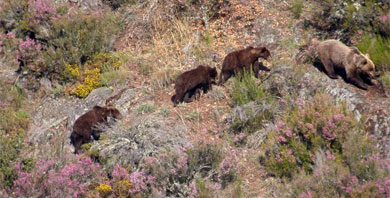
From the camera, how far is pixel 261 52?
11.6m

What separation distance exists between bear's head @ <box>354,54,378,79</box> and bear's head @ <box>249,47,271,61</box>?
6.88 ft

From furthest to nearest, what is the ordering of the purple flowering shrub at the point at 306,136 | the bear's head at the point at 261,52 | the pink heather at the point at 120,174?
the bear's head at the point at 261,52 → the pink heather at the point at 120,174 → the purple flowering shrub at the point at 306,136

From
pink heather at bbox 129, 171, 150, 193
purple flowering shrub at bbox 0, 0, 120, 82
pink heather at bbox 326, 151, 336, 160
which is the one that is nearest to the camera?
pink heather at bbox 326, 151, 336, 160

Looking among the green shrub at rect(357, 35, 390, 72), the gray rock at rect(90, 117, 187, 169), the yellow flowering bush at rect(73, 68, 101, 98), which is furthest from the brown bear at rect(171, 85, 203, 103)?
the green shrub at rect(357, 35, 390, 72)

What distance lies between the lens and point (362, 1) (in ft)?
39.1

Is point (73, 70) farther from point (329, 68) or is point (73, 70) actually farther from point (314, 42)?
point (329, 68)

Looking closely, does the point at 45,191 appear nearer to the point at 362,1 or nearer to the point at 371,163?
the point at 371,163

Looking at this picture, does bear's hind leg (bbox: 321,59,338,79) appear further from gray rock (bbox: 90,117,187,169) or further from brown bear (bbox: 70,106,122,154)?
brown bear (bbox: 70,106,122,154)

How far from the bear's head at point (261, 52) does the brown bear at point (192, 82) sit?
3.11ft

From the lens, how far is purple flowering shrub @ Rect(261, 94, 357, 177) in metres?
8.75

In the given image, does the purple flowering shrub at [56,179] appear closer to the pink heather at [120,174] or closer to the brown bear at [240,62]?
the pink heather at [120,174]

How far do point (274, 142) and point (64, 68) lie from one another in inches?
229

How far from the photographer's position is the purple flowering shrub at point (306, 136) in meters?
8.75

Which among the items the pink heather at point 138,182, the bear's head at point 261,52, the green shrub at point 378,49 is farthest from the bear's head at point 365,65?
Result: the pink heather at point 138,182
